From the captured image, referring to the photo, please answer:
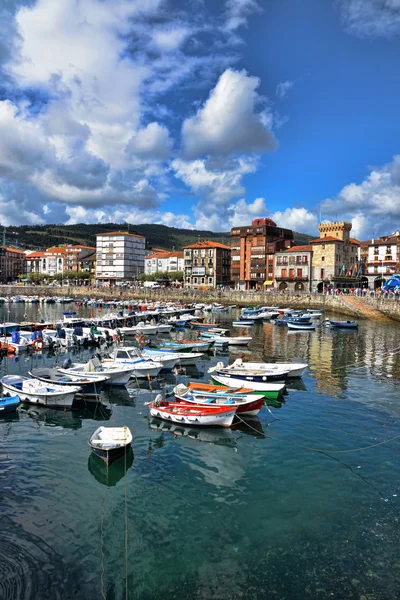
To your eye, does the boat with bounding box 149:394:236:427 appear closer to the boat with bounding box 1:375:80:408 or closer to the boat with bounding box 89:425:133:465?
the boat with bounding box 89:425:133:465

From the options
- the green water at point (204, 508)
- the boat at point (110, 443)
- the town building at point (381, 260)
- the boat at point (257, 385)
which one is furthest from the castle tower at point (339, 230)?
the boat at point (110, 443)

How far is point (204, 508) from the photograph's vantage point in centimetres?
1589

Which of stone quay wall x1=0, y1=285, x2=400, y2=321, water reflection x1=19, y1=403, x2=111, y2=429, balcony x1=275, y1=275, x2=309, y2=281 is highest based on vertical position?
balcony x1=275, y1=275, x2=309, y2=281

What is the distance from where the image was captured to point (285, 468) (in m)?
19.2

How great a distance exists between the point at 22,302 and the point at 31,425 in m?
126

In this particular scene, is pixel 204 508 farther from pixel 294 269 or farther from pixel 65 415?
pixel 294 269

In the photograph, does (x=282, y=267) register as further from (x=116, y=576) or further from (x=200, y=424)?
(x=116, y=576)

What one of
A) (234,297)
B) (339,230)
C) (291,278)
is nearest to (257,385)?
(234,297)

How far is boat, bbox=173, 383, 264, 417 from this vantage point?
25000 mm

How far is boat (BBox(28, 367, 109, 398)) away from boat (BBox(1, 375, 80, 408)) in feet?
2.27

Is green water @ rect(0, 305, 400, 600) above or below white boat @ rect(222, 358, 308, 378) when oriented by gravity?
below

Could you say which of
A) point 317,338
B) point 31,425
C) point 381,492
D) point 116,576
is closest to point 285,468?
point 381,492

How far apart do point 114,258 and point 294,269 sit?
91.1 meters

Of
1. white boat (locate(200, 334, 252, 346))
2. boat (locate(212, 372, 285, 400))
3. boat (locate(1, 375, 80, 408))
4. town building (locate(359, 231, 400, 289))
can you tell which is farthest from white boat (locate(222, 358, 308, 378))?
town building (locate(359, 231, 400, 289))
